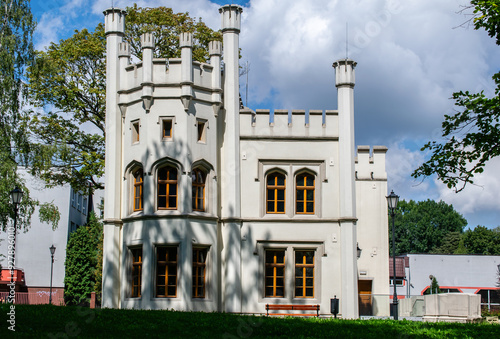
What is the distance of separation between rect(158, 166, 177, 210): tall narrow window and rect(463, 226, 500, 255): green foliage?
6705cm

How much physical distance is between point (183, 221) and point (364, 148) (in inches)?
369

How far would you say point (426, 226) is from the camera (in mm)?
93625

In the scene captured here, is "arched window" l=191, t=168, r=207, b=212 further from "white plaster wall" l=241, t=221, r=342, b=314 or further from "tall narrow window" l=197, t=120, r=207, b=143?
"white plaster wall" l=241, t=221, r=342, b=314

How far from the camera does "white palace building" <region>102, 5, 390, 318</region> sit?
→ 2525cm

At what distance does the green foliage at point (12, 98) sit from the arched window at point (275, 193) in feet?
34.4

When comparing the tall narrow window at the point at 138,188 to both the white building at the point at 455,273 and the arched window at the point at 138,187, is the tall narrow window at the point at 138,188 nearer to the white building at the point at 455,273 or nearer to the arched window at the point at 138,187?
the arched window at the point at 138,187

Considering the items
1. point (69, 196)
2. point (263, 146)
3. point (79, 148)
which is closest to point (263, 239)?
point (263, 146)

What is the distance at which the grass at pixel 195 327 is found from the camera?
15.7 m

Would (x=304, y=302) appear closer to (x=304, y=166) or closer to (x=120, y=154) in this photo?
(x=304, y=166)

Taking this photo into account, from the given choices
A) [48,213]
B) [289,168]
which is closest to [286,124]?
[289,168]

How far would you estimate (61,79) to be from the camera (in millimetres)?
34000

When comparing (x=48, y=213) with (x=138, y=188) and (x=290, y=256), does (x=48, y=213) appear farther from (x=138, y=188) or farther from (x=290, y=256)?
(x=290, y=256)

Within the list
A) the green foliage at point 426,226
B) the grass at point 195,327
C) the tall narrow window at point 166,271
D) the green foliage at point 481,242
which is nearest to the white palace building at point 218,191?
the tall narrow window at point 166,271

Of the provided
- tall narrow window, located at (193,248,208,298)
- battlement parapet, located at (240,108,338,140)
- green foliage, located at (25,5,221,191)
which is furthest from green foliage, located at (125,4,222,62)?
tall narrow window, located at (193,248,208,298)
